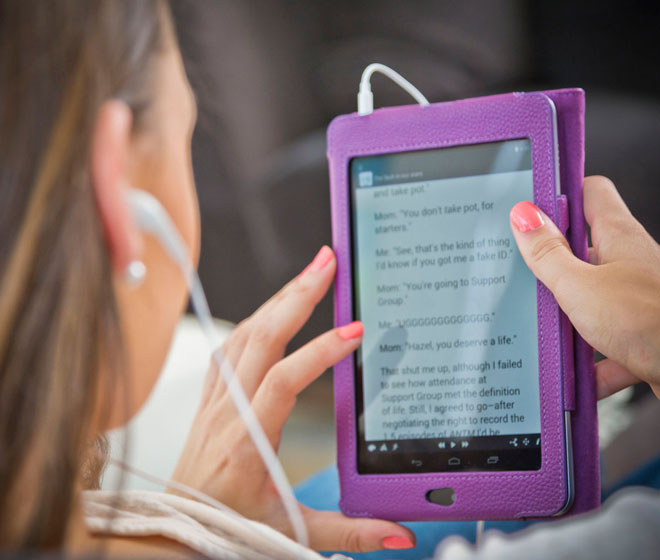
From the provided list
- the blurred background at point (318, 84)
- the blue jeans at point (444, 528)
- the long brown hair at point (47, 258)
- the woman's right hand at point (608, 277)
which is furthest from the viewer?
the blurred background at point (318, 84)

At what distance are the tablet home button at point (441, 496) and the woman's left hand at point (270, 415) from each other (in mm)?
37

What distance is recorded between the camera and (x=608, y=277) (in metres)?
0.46

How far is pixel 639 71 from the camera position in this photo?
1.06m

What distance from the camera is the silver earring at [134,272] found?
1.26 ft

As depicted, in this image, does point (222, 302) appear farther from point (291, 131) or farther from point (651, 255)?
point (651, 255)

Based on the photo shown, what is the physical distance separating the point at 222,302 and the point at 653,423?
84cm

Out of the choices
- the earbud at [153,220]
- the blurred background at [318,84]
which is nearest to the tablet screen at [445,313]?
the earbud at [153,220]

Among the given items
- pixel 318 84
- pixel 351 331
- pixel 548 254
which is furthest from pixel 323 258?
pixel 318 84

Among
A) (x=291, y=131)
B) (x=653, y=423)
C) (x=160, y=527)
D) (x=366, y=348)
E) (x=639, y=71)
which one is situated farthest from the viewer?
(x=291, y=131)

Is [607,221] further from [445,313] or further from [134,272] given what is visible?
[134,272]

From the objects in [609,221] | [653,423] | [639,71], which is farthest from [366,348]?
[639,71]

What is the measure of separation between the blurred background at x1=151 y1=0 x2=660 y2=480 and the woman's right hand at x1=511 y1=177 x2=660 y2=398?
17.7 inches

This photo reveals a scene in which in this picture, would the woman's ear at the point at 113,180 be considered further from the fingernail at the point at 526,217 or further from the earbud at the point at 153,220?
the fingernail at the point at 526,217

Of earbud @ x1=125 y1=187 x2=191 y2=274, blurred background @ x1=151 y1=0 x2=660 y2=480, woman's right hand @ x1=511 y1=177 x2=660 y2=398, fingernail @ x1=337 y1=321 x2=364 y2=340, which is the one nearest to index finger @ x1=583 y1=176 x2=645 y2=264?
woman's right hand @ x1=511 y1=177 x2=660 y2=398
